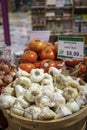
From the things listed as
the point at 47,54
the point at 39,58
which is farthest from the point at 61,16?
the point at 47,54

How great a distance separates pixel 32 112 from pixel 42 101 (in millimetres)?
81

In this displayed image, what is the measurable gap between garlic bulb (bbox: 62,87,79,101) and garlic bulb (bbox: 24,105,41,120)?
0.56 ft

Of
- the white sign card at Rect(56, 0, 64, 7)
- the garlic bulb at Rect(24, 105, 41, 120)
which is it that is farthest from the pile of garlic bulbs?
the white sign card at Rect(56, 0, 64, 7)

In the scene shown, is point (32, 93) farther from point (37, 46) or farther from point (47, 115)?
point (37, 46)

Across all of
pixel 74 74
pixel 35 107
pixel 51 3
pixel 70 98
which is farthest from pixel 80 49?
pixel 51 3

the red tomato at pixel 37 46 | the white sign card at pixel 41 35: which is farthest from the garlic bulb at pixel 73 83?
A: the white sign card at pixel 41 35

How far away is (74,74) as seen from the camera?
58.6 inches

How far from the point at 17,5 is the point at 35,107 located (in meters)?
9.21

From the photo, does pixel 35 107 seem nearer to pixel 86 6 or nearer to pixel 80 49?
pixel 80 49

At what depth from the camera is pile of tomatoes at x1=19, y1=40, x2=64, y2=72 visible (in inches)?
64.4

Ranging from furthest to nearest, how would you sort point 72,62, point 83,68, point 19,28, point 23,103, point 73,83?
point 19,28 < point 72,62 < point 83,68 < point 73,83 < point 23,103

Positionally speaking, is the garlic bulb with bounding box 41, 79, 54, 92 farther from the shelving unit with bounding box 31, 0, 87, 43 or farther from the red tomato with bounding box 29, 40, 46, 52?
the shelving unit with bounding box 31, 0, 87, 43

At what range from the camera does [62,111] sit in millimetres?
1071

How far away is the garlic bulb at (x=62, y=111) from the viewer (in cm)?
106
